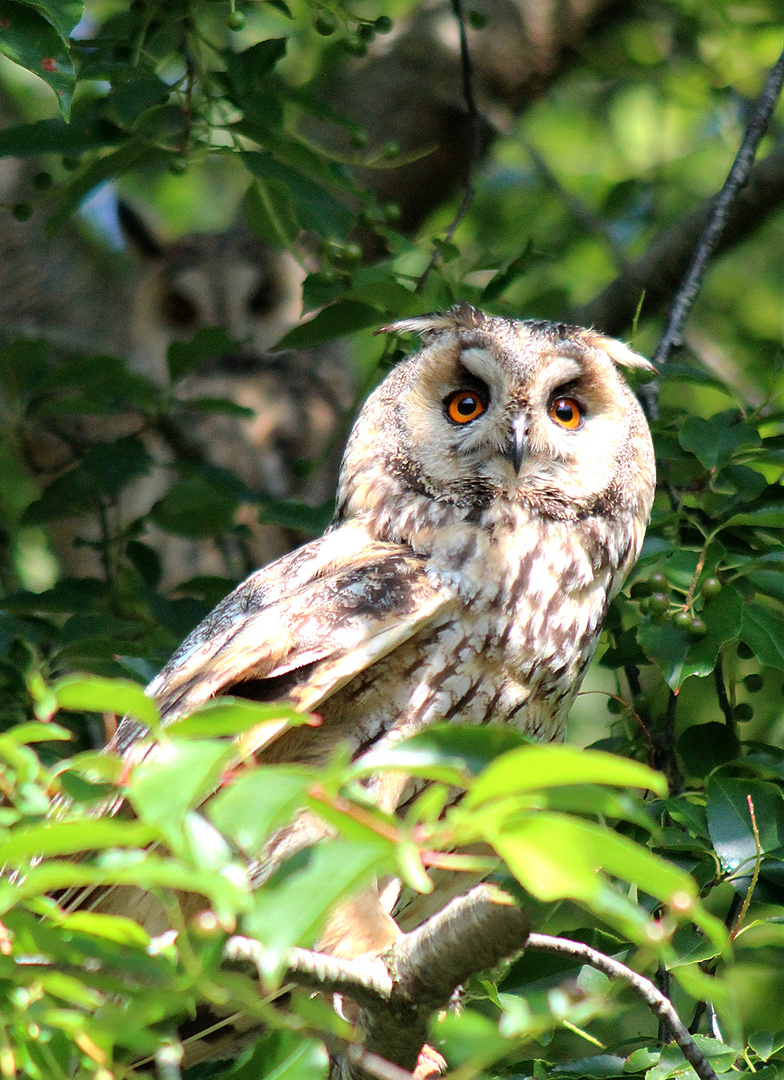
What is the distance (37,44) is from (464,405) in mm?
982

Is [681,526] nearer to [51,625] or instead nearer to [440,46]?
[51,625]

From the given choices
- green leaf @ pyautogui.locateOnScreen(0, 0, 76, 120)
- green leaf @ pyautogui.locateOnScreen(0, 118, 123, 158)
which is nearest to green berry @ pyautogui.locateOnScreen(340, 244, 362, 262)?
green leaf @ pyautogui.locateOnScreen(0, 118, 123, 158)

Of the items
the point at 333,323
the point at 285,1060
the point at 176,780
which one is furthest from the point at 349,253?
the point at 176,780

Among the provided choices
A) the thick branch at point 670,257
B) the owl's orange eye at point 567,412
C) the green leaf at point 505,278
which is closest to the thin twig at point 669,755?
the owl's orange eye at point 567,412

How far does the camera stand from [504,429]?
2.16 m

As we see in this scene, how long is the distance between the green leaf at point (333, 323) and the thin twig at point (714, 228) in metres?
0.65

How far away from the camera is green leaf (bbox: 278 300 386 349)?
7.92 feet

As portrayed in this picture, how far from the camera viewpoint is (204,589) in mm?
2646

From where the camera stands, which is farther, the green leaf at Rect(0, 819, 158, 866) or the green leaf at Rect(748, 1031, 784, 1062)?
the green leaf at Rect(748, 1031, 784, 1062)

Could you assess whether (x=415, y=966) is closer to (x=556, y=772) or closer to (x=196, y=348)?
(x=556, y=772)

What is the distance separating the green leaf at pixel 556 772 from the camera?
72cm

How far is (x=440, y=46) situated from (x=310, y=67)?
988 millimetres

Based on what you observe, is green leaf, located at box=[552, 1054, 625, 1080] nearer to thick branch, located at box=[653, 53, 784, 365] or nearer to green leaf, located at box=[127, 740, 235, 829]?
green leaf, located at box=[127, 740, 235, 829]

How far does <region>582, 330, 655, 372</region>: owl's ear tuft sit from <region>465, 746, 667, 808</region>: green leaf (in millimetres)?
1757
